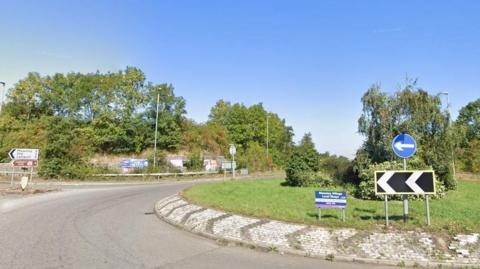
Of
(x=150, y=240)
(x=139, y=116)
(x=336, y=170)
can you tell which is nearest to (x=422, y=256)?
(x=150, y=240)

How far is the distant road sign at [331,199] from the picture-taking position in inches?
339

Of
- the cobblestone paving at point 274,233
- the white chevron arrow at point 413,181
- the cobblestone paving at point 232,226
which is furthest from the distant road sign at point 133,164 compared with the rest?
the white chevron arrow at point 413,181

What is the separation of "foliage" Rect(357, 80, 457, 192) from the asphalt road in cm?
1113

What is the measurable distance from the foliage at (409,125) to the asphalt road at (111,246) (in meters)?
11.1

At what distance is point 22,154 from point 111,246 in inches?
673

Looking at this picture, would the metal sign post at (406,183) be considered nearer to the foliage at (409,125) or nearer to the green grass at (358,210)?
the green grass at (358,210)

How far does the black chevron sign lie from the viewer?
8.03 meters

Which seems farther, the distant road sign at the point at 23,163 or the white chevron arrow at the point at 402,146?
the distant road sign at the point at 23,163

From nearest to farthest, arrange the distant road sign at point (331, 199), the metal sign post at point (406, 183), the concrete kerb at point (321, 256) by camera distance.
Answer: the concrete kerb at point (321, 256) < the metal sign post at point (406, 183) < the distant road sign at point (331, 199)

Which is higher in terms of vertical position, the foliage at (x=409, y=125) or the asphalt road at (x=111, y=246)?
the foliage at (x=409, y=125)

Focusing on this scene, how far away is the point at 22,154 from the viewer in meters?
20.6

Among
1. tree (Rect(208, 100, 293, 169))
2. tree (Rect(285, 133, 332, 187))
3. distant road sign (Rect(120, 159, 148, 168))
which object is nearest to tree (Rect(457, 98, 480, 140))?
tree (Rect(208, 100, 293, 169))

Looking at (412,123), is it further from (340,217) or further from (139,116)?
(139,116)

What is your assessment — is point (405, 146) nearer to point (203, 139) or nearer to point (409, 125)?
point (409, 125)
